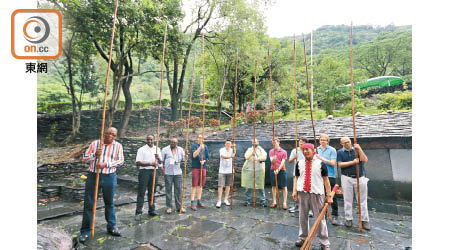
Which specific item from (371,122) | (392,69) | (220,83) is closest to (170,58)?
(220,83)

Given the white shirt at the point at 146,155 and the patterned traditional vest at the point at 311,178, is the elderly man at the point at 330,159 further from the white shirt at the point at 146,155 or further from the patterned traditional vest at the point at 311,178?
the white shirt at the point at 146,155

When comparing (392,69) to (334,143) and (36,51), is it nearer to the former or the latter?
(334,143)

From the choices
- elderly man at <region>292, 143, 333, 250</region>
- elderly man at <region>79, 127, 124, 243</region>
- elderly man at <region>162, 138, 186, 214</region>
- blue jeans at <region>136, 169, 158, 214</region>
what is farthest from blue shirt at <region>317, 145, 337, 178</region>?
elderly man at <region>79, 127, 124, 243</region>

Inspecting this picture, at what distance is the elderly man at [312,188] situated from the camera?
265 cm

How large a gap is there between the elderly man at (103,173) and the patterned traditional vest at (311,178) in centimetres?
279

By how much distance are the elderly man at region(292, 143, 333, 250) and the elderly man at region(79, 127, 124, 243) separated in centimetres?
278

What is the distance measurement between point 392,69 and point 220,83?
18.7 m

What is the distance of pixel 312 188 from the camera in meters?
2.71

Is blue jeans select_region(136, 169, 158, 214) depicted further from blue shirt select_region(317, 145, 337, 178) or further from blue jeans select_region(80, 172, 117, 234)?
blue shirt select_region(317, 145, 337, 178)

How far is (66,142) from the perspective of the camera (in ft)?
23.0

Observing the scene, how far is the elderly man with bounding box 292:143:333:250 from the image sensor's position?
265cm

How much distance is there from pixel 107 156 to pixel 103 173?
10.0 inches

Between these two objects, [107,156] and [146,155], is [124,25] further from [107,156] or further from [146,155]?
[107,156]

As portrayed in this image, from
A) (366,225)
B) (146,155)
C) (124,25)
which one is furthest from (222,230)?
(124,25)
